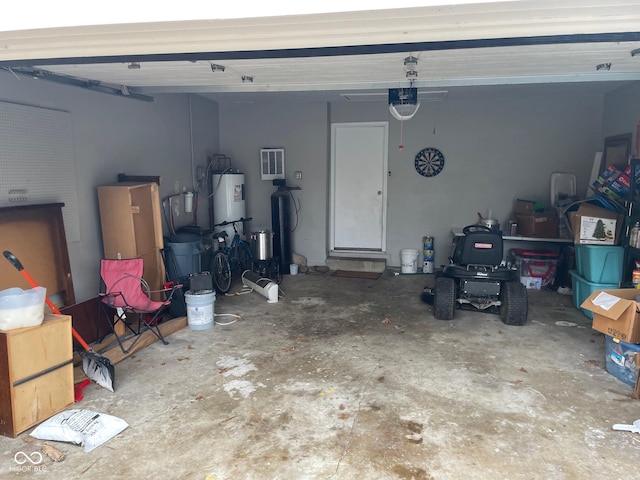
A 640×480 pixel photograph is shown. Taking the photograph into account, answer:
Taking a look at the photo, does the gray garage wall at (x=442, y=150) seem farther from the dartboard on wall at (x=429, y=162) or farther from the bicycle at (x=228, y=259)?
the bicycle at (x=228, y=259)

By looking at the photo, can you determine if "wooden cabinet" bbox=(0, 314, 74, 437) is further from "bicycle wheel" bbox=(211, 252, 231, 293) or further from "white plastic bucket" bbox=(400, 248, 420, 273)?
"white plastic bucket" bbox=(400, 248, 420, 273)

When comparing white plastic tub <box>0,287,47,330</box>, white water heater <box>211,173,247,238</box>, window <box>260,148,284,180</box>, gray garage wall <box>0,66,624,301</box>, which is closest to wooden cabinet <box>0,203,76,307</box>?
white plastic tub <box>0,287,47,330</box>

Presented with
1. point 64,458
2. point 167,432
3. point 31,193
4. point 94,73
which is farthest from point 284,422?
point 94,73

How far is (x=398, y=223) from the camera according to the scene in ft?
23.1

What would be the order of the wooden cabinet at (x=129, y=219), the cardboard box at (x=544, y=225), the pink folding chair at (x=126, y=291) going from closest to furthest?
the pink folding chair at (x=126, y=291), the wooden cabinet at (x=129, y=219), the cardboard box at (x=544, y=225)

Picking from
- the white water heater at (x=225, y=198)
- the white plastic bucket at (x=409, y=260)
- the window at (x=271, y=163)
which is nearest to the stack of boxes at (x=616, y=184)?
the white plastic bucket at (x=409, y=260)

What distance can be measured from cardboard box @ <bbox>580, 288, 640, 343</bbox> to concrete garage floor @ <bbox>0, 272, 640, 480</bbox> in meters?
0.38

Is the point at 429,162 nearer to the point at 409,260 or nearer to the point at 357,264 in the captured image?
the point at 409,260

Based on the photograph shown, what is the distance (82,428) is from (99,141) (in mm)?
2920

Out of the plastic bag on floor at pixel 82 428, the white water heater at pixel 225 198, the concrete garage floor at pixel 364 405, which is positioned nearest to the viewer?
the concrete garage floor at pixel 364 405

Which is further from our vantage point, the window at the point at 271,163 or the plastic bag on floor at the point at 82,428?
the window at the point at 271,163

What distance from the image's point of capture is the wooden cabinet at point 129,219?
4406 millimetres

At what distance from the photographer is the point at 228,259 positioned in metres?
6.05

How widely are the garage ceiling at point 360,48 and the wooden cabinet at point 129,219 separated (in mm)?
1049
